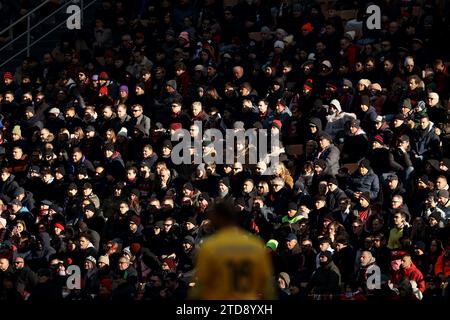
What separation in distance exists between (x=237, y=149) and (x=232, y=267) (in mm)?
8907

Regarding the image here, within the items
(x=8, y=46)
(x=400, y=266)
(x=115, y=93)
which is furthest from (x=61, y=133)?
(x=400, y=266)

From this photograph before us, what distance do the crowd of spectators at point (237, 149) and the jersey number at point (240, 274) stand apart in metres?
5.51

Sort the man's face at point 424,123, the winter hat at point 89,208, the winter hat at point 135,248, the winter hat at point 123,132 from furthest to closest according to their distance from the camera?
1. the winter hat at point 123,132
2. the winter hat at point 89,208
3. the man's face at point 424,123
4. the winter hat at point 135,248

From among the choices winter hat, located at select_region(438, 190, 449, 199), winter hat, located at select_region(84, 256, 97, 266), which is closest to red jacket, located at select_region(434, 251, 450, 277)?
winter hat, located at select_region(438, 190, 449, 199)

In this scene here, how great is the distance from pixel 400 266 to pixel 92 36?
9.13 metres

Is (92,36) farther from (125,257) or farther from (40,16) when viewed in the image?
(125,257)

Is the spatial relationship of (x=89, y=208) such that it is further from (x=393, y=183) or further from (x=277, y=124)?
(x=393, y=183)

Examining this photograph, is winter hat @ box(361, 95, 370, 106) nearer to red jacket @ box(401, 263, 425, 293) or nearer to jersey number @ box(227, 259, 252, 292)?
red jacket @ box(401, 263, 425, 293)

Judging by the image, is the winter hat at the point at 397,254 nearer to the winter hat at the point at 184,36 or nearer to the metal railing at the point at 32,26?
the winter hat at the point at 184,36

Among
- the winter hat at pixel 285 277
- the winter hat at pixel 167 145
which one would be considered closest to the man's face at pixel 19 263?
the winter hat at pixel 167 145

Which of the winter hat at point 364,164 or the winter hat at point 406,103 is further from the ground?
the winter hat at point 406,103

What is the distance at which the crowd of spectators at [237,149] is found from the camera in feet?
50.3

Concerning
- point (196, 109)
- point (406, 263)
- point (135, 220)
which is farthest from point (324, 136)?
point (406, 263)

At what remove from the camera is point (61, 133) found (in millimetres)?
19344
